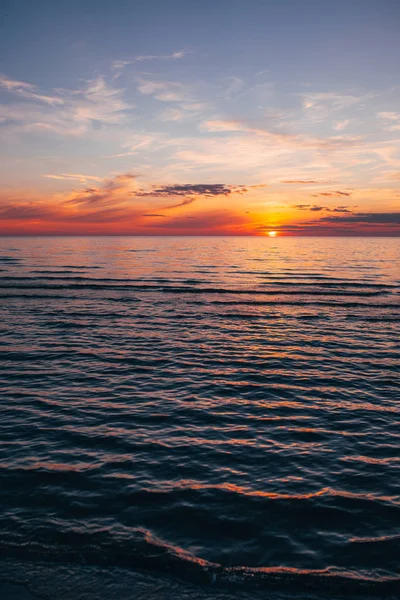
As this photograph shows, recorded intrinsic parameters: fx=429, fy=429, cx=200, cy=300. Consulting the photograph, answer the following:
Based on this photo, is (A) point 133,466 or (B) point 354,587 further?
(A) point 133,466

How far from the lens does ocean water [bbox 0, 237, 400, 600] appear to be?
7.68 metres

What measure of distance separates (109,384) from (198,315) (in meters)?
18.1

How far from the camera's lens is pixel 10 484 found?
1042 cm

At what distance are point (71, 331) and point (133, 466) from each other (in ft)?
62.6

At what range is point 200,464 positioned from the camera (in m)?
11.6

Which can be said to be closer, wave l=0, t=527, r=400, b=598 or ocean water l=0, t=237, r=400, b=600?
wave l=0, t=527, r=400, b=598

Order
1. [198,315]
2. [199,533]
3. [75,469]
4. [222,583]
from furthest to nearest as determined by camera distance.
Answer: [198,315]
[75,469]
[199,533]
[222,583]

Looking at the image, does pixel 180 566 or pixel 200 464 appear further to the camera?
pixel 200 464

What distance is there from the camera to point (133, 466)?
37.4 ft

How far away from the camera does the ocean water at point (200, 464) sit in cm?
768

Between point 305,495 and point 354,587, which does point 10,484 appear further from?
point 354,587

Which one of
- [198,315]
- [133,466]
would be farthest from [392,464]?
[198,315]

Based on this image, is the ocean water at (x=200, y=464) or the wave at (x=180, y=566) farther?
the ocean water at (x=200, y=464)

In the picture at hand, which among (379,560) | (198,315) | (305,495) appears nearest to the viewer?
(379,560)
